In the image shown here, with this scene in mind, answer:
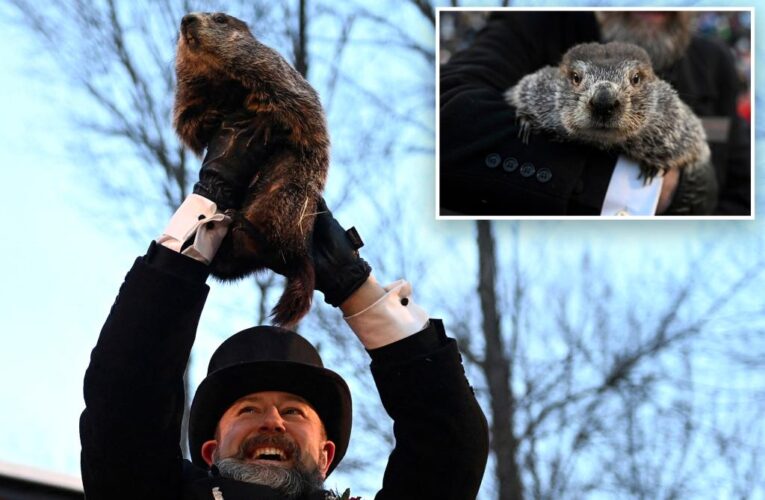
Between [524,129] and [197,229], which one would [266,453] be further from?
[524,129]

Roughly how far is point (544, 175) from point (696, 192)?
37.0 inches

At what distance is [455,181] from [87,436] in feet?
12.4

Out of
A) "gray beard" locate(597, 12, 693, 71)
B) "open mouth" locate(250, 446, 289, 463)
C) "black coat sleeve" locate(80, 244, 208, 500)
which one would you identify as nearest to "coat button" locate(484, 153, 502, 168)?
"gray beard" locate(597, 12, 693, 71)

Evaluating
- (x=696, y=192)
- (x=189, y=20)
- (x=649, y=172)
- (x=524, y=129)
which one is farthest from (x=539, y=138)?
(x=189, y=20)

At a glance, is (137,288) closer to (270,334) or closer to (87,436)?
(87,436)

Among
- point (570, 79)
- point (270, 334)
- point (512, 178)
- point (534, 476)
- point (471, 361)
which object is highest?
point (570, 79)

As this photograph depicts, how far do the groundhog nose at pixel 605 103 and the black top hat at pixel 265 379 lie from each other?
Result: 7.38 feet

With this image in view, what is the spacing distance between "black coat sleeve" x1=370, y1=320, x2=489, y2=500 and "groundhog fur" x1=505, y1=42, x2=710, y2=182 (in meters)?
2.39

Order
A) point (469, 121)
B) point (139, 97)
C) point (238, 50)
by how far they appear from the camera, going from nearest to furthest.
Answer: point (238, 50), point (469, 121), point (139, 97)

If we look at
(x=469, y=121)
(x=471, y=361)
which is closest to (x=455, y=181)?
(x=469, y=121)

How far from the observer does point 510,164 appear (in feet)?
17.5

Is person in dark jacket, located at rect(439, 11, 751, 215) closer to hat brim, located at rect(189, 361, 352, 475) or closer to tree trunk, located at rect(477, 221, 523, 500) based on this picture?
tree trunk, located at rect(477, 221, 523, 500)

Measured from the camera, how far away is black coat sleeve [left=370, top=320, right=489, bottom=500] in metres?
2.82

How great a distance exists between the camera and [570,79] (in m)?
5.30
